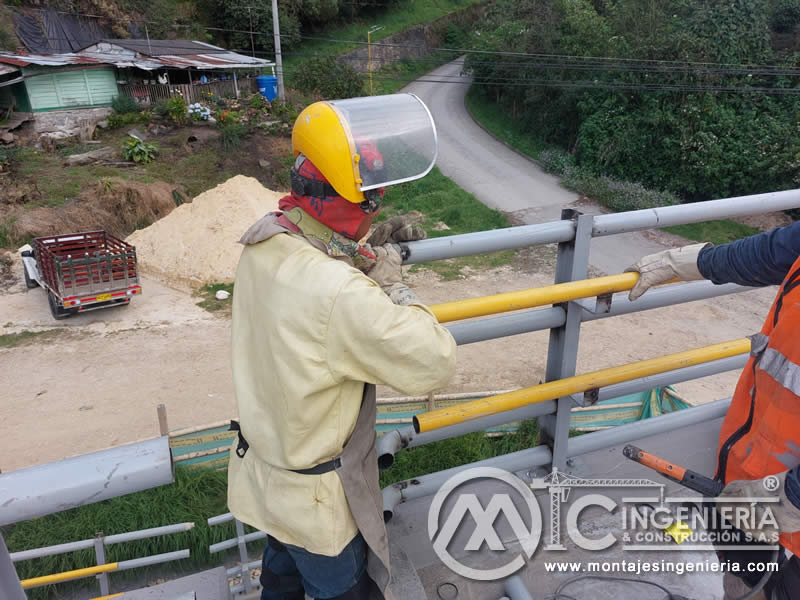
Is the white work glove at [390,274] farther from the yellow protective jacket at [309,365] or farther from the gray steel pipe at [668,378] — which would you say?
the gray steel pipe at [668,378]

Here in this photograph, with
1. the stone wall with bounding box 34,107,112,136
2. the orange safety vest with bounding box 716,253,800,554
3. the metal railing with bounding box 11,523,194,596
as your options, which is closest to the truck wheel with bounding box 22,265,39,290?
the stone wall with bounding box 34,107,112,136

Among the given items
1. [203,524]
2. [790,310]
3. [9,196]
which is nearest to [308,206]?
[790,310]

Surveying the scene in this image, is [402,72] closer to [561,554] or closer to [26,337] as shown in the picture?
[26,337]

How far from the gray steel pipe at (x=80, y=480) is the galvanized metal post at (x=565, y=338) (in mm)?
1625

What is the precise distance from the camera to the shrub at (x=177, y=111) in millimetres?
19984

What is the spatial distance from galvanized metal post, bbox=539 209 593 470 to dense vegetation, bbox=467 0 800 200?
17.7 meters

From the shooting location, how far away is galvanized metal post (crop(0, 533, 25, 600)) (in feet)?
3.56

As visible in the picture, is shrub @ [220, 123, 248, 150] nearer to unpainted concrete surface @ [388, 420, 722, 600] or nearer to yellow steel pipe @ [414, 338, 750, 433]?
unpainted concrete surface @ [388, 420, 722, 600]

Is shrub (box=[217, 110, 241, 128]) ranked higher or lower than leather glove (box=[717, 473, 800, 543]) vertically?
lower

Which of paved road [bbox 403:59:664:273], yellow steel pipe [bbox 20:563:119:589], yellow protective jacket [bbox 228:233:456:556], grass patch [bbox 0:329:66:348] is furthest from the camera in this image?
paved road [bbox 403:59:664:273]

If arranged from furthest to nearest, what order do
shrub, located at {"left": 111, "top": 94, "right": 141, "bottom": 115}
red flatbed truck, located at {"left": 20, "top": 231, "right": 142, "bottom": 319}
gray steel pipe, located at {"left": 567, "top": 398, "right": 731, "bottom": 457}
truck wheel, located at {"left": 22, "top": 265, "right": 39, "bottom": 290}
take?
shrub, located at {"left": 111, "top": 94, "right": 141, "bottom": 115} < truck wheel, located at {"left": 22, "top": 265, "right": 39, "bottom": 290} < red flatbed truck, located at {"left": 20, "top": 231, "right": 142, "bottom": 319} < gray steel pipe, located at {"left": 567, "top": 398, "right": 731, "bottom": 457}

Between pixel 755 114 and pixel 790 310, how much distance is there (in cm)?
2041

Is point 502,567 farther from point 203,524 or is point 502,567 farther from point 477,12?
point 477,12

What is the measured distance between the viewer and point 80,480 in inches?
48.4
